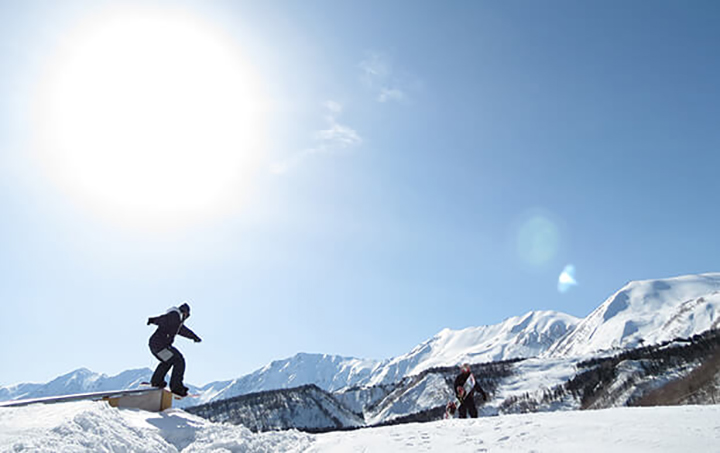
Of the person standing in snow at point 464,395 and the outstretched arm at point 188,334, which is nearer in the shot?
the outstretched arm at point 188,334

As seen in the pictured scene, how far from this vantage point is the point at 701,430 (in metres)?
7.78

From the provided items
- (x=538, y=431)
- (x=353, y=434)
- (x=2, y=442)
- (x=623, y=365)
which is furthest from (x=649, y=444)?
(x=623, y=365)

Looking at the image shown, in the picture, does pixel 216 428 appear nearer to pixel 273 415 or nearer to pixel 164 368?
pixel 164 368

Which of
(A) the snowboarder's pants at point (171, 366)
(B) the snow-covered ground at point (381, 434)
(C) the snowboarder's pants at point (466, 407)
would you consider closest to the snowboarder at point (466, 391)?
(C) the snowboarder's pants at point (466, 407)

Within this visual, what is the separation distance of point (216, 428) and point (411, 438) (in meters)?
4.60

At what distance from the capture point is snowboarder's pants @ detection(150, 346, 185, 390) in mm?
12508

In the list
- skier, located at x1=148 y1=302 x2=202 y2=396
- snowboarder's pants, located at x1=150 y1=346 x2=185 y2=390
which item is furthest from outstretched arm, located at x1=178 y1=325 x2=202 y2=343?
snowboarder's pants, located at x1=150 y1=346 x2=185 y2=390

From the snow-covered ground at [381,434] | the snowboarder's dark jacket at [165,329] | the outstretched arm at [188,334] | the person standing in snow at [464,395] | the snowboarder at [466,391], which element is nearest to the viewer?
the snow-covered ground at [381,434]

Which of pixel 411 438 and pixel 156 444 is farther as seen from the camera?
pixel 411 438

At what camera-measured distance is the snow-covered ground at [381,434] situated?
275 inches

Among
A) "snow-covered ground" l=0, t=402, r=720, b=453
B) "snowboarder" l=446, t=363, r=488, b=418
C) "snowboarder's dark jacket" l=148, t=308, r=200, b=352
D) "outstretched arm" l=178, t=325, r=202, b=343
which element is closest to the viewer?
"snow-covered ground" l=0, t=402, r=720, b=453

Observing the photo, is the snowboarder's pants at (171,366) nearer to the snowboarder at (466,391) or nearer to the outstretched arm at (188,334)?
the outstretched arm at (188,334)

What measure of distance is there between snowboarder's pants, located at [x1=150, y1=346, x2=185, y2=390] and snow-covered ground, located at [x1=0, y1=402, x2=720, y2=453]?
1.46 meters

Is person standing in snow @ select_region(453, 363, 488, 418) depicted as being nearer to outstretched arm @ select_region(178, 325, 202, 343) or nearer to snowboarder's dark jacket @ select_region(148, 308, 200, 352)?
outstretched arm @ select_region(178, 325, 202, 343)
